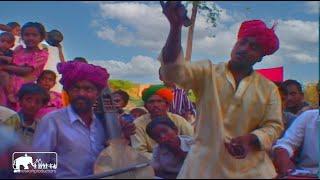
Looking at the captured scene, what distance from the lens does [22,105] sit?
3.17 meters

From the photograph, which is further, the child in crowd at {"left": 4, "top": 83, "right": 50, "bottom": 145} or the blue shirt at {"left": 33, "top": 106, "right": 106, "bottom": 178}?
the child in crowd at {"left": 4, "top": 83, "right": 50, "bottom": 145}

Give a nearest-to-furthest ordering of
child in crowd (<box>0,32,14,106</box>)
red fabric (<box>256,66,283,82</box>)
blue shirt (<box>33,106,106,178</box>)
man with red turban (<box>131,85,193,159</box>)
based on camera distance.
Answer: blue shirt (<box>33,106,106,178</box>), red fabric (<box>256,66,283,82</box>), man with red turban (<box>131,85,193,159</box>), child in crowd (<box>0,32,14,106</box>)

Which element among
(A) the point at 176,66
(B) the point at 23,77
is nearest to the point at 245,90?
(A) the point at 176,66

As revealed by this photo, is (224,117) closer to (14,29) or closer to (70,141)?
(70,141)

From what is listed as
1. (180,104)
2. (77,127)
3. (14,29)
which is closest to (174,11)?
(77,127)

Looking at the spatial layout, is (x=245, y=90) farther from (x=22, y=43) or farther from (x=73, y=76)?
(x=22, y=43)

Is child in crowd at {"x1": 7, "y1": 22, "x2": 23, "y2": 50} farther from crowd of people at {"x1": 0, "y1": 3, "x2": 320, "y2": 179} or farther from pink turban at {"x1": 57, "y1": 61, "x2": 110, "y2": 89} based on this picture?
pink turban at {"x1": 57, "y1": 61, "x2": 110, "y2": 89}

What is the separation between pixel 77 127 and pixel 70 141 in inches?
4.2

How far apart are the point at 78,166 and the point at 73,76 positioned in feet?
1.59

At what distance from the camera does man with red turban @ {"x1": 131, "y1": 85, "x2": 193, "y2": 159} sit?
360 centimetres

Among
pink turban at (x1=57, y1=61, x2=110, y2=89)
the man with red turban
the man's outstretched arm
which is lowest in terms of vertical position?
the man with red turban

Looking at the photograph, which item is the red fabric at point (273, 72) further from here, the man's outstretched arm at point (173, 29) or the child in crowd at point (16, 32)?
the child in crowd at point (16, 32)

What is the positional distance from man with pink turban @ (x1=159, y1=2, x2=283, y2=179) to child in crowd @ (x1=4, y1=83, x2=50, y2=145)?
3.48 feet

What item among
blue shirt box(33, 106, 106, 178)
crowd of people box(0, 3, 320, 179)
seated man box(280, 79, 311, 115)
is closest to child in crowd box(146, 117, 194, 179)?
crowd of people box(0, 3, 320, 179)
